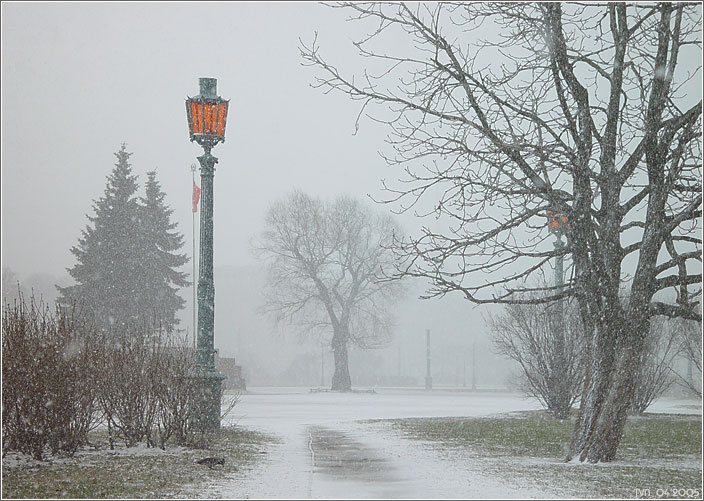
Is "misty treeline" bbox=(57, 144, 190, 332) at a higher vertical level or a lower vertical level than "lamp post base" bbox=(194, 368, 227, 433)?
higher

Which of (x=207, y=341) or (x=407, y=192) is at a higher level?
(x=407, y=192)

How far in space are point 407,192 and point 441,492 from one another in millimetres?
4769

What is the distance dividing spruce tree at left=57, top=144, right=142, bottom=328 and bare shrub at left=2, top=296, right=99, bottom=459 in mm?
27374

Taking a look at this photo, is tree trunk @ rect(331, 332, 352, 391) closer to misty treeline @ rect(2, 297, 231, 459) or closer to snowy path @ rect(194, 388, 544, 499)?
snowy path @ rect(194, 388, 544, 499)

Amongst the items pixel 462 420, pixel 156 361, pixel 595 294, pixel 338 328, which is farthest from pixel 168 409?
pixel 338 328

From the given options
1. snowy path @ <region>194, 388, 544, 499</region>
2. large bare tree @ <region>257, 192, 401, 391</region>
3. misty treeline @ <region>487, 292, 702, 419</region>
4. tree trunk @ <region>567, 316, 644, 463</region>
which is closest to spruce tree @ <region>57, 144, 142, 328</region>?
large bare tree @ <region>257, 192, 401, 391</region>

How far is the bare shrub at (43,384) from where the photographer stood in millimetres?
10211

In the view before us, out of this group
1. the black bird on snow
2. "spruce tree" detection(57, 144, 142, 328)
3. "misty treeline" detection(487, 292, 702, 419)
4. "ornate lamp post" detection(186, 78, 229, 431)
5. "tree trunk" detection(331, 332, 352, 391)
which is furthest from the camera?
"tree trunk" detection(331, 332, 352, 391)

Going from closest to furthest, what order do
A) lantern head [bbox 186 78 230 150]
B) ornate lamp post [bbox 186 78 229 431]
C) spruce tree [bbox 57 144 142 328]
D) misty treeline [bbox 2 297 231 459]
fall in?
1. misty treeline [bbox 2 297 231 459]
2. ornate lamp post [bbox 186 78 229 431]
3. lantern head [bbox 186 78 230 150]
4. spruce tree [bbox 57 144 142 328]

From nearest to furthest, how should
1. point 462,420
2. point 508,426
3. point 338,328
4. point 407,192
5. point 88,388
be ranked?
point 88,388, point 407,192, point 508,426, point 462,420, point 338,328

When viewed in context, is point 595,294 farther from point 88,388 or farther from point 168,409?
point 88,388

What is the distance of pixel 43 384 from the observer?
10.3m

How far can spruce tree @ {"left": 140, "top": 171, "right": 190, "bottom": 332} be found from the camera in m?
40.4

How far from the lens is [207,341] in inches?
526
